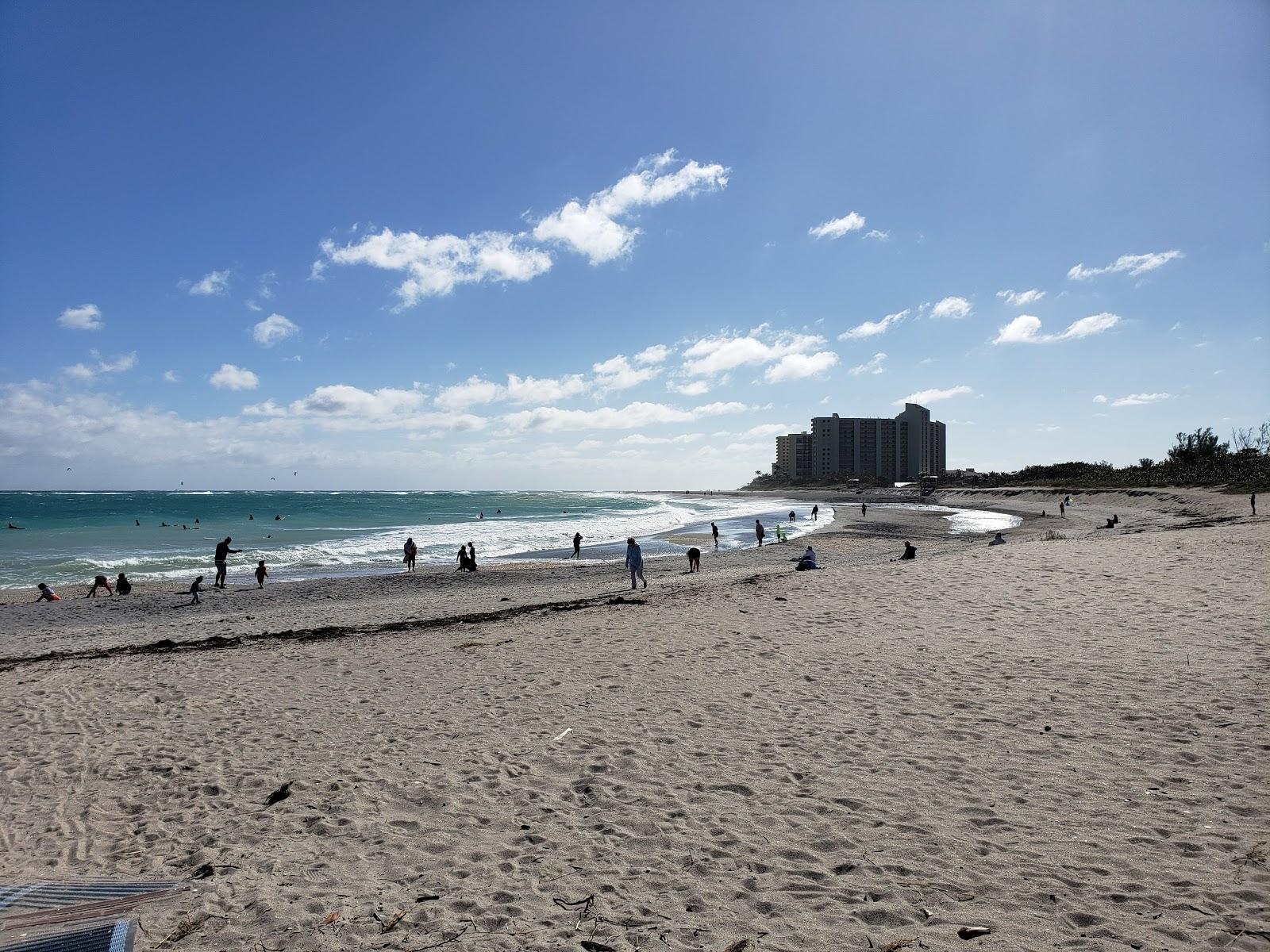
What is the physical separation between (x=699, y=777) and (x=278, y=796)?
3854mm

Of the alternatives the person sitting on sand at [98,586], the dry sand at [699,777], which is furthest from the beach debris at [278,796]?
the person sitting on sand at [98,586]

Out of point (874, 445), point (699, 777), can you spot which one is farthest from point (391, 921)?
point (874, 445)

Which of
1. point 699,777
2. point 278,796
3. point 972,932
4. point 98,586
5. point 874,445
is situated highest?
point 874,445

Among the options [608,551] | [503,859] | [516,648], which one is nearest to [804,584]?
[516,648]

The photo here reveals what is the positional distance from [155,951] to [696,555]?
20491mm

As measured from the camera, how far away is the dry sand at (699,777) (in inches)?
149

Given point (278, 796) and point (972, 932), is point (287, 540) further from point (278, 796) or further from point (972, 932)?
point (972, 932)

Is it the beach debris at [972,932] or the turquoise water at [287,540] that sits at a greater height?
the beach debris at [972,932]

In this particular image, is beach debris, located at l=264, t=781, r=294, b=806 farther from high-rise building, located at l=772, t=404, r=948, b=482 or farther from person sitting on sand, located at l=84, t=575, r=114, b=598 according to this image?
high-rise building, located at l=772, t=404, r=948, b=482

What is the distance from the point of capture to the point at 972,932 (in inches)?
135

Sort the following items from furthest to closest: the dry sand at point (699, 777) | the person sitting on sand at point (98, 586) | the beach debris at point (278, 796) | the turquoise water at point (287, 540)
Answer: the turquoise water at point (287, 540), the person sitting on sand at point (98, 586), the beach debris at point (278, 796), the dry sand at point (699, 777)

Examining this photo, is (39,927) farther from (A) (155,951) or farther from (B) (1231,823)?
(B) (1231,823)

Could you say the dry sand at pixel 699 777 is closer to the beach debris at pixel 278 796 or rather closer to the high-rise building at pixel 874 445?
the beach debris at pixel 278 796

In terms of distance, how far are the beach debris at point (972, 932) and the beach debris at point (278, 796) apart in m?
5.46
